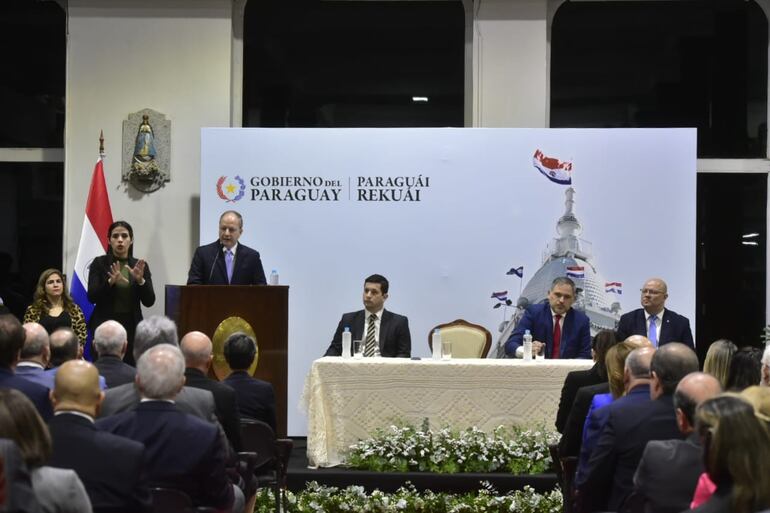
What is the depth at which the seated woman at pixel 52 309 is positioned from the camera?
782 centimetres

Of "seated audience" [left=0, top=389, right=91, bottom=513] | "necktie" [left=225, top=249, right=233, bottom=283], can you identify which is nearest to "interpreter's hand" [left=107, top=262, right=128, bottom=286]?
"necktie" [left=225, top=249, right=233, bottom=283]

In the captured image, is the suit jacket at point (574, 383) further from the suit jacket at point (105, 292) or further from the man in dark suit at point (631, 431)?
the suit jacket at point (105, 292)

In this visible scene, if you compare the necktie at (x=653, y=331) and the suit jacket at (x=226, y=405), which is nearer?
the suit jacket at (x=226, y=405)

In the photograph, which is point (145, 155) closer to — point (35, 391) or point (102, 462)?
point (35, 391)

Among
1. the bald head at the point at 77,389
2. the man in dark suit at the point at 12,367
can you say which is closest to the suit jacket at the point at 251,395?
the man in dark suit at the point at 12,367

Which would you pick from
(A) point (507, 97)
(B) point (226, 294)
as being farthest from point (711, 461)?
A: (A) point (507, 97)

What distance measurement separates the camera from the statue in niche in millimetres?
9477

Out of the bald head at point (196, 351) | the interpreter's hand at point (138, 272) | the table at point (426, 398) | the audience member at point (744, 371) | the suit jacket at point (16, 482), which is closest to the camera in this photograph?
the suit jacket at point (16, 482)

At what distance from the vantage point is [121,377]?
501 centimetres

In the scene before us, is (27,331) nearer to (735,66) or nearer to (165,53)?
(165,53)

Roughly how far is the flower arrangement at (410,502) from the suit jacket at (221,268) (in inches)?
74.6

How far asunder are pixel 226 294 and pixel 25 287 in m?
3.58

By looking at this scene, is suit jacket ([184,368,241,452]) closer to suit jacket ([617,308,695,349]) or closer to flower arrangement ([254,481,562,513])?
flower arrangement ([254,481,562,513])

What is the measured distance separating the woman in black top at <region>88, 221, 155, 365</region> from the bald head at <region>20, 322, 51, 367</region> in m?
2.75
